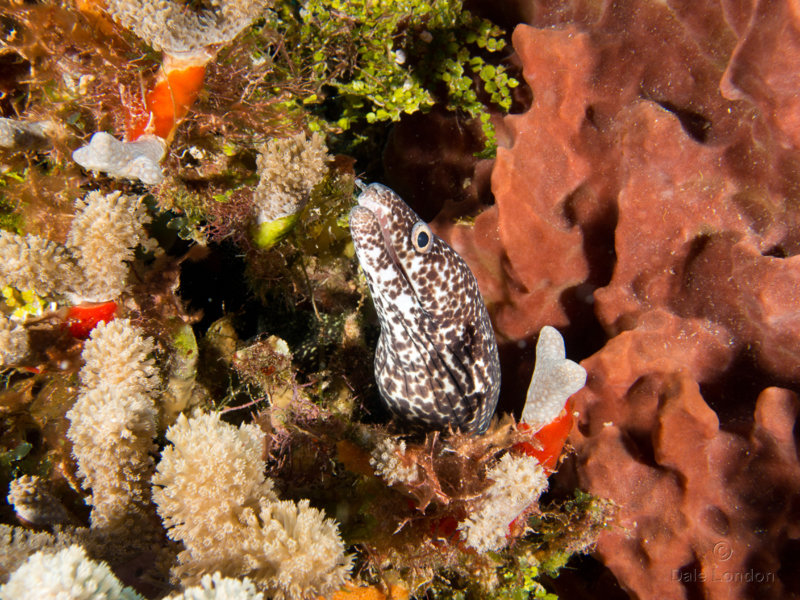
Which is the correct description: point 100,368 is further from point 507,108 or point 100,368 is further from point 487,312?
point 507,108

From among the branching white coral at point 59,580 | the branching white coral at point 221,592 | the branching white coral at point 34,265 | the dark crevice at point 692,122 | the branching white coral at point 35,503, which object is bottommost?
the branching white coral at point 35,503

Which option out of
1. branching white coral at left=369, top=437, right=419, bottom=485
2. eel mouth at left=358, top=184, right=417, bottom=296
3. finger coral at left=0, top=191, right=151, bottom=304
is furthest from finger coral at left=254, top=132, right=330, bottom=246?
branching white coral at left=369, top=437, right=419, bottom=485

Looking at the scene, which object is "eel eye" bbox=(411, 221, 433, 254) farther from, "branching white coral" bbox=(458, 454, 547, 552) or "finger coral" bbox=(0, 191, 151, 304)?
"finger coral" bbox=(0, 191, 151, 304)

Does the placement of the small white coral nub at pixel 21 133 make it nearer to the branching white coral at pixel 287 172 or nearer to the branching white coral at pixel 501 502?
the branching white coral at pixel 287 172

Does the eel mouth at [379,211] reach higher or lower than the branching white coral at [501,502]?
higher

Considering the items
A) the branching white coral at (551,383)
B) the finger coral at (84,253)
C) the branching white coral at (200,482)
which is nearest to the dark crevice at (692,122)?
the branching white coral at (551,383)
